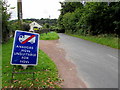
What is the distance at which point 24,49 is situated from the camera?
12.6 ft

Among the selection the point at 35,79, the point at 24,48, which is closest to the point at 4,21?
the point at 24,48

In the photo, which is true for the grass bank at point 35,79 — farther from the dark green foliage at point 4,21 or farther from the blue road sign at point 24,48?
the dark green foliage at point 4,21

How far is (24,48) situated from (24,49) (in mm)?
34

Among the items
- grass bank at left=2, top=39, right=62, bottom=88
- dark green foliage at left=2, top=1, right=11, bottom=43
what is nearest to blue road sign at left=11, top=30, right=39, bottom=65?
grass bank at left=2, top=39, right=62, bottom=88

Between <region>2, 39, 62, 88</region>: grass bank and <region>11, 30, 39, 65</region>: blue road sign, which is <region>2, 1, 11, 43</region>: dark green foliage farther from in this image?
<region>11, 30, 39, 65</region>: blue road sign

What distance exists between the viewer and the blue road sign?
373 cm

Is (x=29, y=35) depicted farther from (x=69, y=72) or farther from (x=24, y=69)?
(x=69, y=72)

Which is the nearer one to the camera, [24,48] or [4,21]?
[24,48]

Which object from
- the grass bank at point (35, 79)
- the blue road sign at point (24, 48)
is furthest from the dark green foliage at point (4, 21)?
the blue road sign at point (24, 48)

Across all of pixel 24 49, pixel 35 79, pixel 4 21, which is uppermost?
pixel 4 21

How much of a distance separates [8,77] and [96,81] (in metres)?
3.06

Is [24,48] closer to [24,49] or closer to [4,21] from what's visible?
[24,49]

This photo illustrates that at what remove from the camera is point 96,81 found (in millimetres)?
3787

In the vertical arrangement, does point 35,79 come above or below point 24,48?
below
